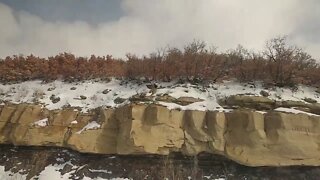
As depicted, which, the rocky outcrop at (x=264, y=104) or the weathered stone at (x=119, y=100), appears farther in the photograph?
the weathered stone at (x=119, y=100)

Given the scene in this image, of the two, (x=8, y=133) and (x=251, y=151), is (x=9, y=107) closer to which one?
(x=8, y=133)

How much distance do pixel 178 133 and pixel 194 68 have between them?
4114 millimetres

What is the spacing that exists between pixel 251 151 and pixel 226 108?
227cm

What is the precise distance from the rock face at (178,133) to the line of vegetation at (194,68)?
3.01 metres

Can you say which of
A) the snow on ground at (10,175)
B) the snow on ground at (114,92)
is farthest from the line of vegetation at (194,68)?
the snow on ground at (10,175)

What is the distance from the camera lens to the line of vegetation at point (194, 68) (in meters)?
18.8

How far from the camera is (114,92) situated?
19.1m

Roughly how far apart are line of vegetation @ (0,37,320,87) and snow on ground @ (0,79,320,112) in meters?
0.55

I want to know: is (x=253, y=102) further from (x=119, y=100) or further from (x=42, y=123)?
(x=42, y=123)

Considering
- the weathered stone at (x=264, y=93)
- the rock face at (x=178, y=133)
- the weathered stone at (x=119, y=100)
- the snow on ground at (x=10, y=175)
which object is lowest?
the snow on ground at (x=10, y=175)

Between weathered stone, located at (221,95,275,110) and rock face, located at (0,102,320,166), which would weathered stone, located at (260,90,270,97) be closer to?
weathered stone, located at (221,95,275,110)

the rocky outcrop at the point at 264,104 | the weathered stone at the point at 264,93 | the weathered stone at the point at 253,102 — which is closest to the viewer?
the rocky outcrop at the point at 264,104

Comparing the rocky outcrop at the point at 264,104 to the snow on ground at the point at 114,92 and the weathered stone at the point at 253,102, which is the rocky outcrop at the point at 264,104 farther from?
the snow on ground at the point at 114,92

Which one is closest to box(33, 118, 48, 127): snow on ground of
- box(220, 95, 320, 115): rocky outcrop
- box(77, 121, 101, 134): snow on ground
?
box(77, 121, 101, 134): snow on ground
